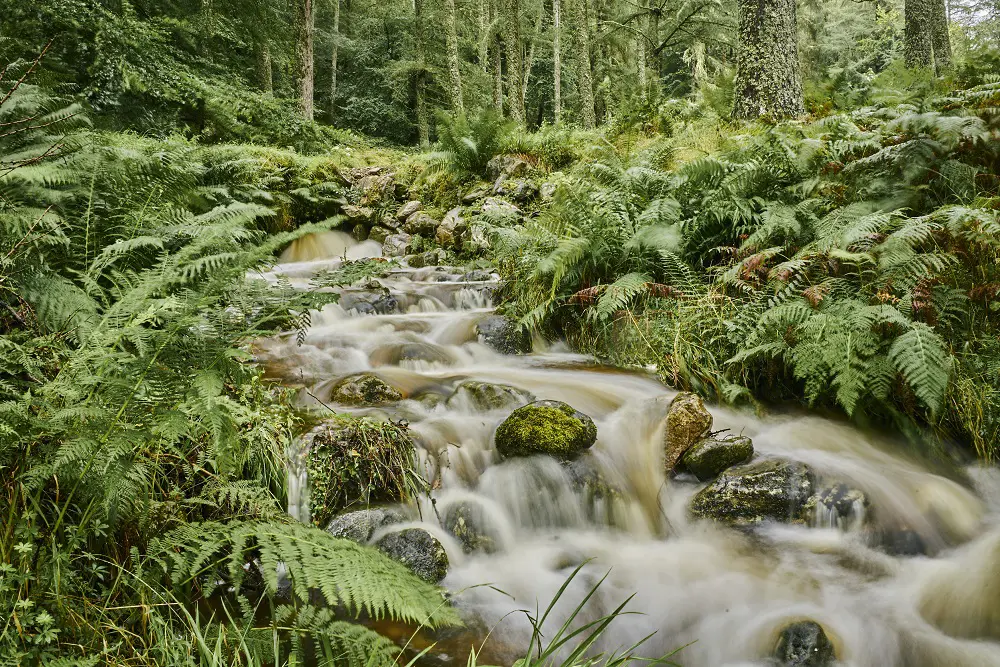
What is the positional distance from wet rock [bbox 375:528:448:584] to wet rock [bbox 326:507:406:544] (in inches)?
4.6

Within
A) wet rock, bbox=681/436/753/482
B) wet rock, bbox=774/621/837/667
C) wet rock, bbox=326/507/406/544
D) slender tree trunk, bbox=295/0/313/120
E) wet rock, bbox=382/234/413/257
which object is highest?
slender tree trunk, bbox=295/0/313/120

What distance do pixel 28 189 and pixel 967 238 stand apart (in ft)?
18.0

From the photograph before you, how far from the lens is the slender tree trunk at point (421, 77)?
67.4 feet

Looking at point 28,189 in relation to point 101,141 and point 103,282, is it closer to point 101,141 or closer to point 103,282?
point 103,282

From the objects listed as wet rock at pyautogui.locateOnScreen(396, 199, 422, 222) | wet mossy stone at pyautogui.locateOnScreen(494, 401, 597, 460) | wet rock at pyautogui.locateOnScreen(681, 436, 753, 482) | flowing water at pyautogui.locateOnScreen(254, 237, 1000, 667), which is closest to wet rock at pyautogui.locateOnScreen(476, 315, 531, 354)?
flowing water at pyautogui.locateOnScreen(254, 237, 1000, 667)

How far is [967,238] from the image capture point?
3.60 metres

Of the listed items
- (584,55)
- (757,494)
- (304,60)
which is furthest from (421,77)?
(757,494)

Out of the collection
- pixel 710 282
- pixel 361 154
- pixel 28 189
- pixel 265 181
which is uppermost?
pixel 361 154

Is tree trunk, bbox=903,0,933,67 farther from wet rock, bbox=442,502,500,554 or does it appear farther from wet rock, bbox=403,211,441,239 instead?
wet rock, bbox=442,502,500,554

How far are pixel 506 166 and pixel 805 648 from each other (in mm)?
8351

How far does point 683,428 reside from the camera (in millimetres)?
3727

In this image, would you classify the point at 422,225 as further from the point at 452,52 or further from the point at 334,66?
the point at 334,66

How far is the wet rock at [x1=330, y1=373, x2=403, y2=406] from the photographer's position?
407 centimetres

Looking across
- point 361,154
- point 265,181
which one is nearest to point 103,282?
point 265,181
